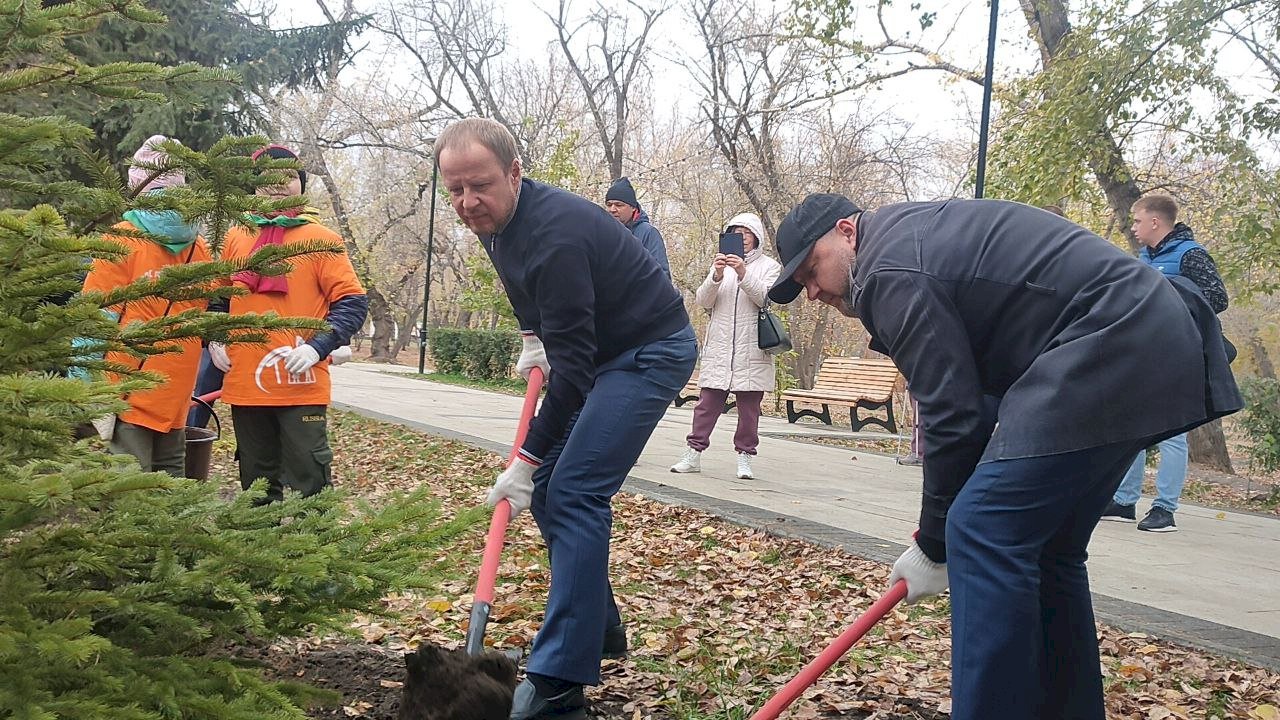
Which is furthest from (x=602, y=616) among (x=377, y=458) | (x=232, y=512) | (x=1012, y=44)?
(x=1012, y=44)

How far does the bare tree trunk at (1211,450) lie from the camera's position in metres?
13.2

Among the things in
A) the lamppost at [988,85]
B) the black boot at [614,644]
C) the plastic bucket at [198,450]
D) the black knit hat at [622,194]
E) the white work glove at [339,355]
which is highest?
the lamppost at [988,85]

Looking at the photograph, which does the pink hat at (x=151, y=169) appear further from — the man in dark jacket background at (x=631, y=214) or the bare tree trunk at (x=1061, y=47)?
the bare tree trunk at (x=1061, y=47)

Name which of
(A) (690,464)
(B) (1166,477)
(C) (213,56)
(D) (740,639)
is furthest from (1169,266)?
(C) (213,56)

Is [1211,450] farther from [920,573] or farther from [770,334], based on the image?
[920,573]

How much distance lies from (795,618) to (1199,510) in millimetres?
5155

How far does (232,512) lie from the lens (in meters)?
2.26

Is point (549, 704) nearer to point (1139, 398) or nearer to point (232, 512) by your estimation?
point (232, 512)

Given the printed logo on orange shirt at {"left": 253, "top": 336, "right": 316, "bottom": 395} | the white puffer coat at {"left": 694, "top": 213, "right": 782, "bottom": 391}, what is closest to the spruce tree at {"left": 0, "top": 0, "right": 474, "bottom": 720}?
the printed logo on orange shirt at {"left": 253, "top": 336, "right": 316, "bottom": 395}

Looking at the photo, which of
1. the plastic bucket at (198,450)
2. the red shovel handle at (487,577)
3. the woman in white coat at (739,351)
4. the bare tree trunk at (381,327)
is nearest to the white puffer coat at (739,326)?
the woman in white coat at (739,351)

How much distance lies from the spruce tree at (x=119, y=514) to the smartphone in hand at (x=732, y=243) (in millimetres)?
5421

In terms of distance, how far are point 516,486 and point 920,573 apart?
49.3 inches

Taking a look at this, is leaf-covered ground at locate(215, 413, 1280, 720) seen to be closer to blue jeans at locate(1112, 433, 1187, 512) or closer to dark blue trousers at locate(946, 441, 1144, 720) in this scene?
dark blue trousers at locate(946, 441, 1144, 720)

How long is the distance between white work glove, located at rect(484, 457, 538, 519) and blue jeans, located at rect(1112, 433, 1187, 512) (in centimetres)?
431
